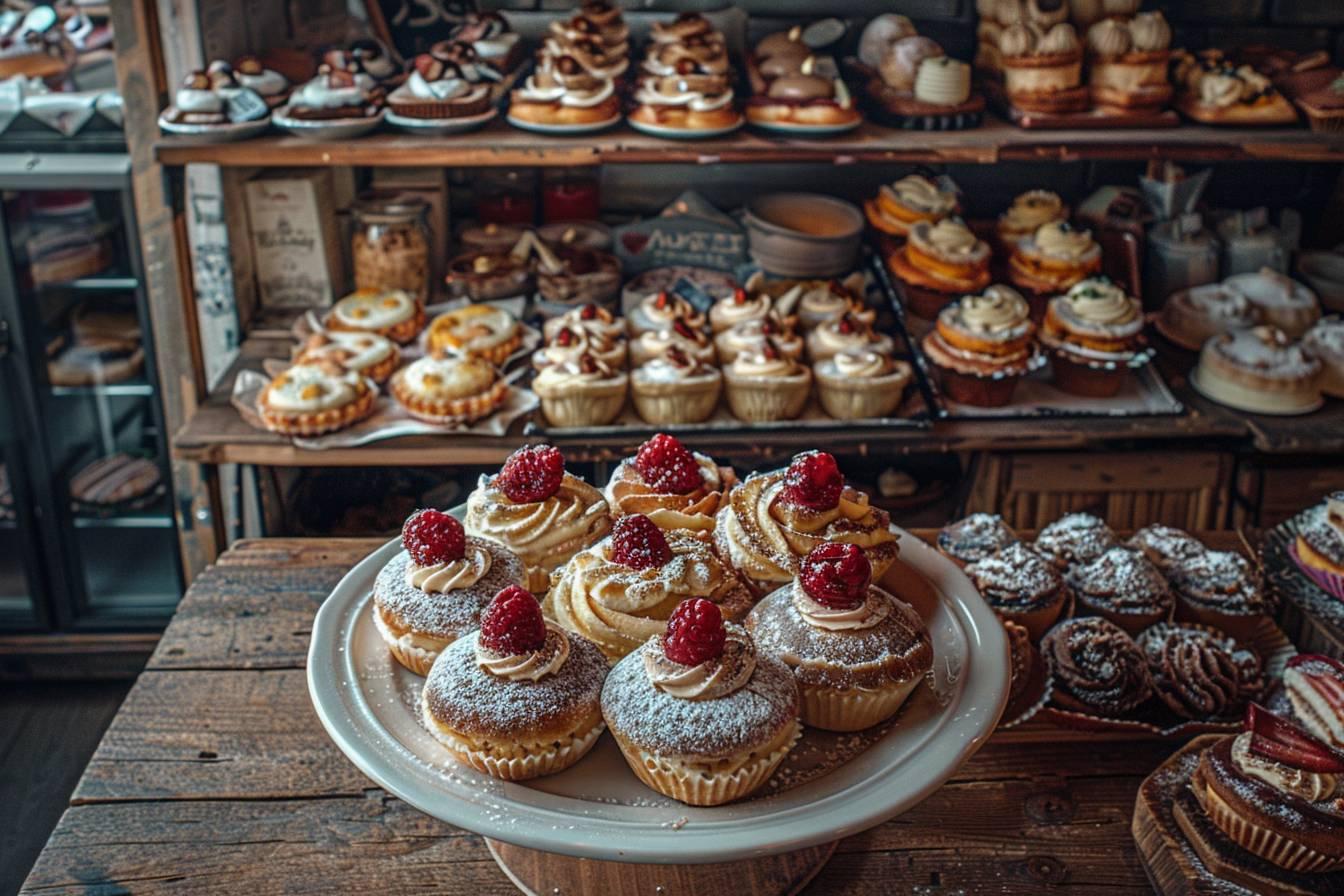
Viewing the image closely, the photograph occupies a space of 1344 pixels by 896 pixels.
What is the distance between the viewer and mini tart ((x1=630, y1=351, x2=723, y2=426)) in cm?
295

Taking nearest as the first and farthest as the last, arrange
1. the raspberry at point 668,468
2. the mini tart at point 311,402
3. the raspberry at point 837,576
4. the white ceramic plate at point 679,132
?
the raspberry at point 837,576 < the raspberry at point 668,468 < the mini tart at point 311,402 < the white ceramic plate at point 679,132

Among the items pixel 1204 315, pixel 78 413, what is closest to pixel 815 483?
pixel 1204 315

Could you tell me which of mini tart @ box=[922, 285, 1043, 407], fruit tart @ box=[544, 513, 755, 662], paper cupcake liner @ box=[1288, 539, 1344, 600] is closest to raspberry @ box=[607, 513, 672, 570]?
fruit tart @ box=[544, 513, 755, 662]

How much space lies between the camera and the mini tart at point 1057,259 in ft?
10.7

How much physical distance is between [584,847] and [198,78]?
7.80 ft

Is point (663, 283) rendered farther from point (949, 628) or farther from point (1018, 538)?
point (949, 628)

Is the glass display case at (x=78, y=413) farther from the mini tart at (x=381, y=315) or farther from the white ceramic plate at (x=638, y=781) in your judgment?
the white ceramic plate at (x=638, y=781)

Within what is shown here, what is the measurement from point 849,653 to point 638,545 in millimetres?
294

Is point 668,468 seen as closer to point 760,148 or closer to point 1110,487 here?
point 760,148

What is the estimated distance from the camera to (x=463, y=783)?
1.36 metres

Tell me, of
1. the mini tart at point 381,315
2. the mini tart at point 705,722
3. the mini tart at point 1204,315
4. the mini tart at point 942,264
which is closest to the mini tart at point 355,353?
the mini tart at point 381,315

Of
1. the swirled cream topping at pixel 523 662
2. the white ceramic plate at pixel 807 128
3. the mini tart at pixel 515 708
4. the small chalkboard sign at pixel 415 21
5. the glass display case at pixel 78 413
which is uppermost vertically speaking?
the small chalkboard sign at pixel 415 21

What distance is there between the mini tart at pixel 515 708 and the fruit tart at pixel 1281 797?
81 centimetres

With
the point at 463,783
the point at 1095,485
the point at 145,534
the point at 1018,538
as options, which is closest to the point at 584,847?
the point at 463,783
